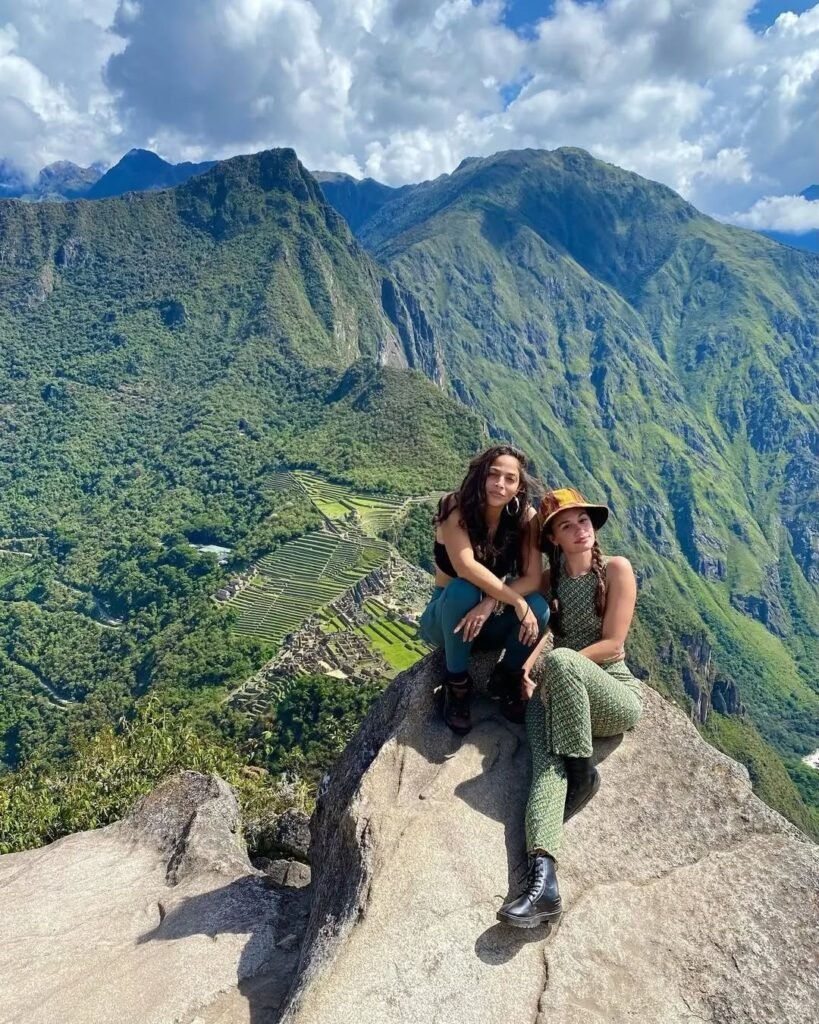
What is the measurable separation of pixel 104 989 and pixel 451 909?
3931 mm

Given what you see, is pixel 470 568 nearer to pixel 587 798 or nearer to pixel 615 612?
pixel 615 612

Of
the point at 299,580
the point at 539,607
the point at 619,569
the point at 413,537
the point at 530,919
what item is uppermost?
the point at 619,569

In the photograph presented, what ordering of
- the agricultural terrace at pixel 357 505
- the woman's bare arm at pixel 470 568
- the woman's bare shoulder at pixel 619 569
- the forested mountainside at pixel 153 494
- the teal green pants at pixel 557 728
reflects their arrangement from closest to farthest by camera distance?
the teal green pants at pixel 557 728 < the woman's bare shoulder at pixel 619 569 < the woman's bare arm at pixel 470 568 < the forested mountainside at pixel 153 494 < the agricultural terrace at pixel 357 505

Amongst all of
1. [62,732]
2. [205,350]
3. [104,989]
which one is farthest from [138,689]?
[205,350]

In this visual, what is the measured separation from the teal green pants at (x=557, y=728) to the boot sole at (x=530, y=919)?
53 centimetres

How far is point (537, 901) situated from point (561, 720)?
5.23 feet

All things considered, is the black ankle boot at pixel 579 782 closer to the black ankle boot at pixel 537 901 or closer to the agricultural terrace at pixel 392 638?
the black ankle boot at pixel 537 901

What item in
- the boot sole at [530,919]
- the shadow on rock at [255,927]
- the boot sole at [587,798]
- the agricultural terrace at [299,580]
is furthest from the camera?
the agricultural terrace at [299,580]

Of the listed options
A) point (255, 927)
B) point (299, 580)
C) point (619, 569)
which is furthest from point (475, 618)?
point (299, 580)

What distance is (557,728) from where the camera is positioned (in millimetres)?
6781

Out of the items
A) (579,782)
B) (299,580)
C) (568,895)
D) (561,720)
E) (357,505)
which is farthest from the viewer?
(357,505)

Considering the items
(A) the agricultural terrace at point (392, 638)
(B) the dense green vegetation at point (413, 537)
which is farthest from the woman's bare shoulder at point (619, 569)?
(B) the dense green vegetation at point (413, 537)

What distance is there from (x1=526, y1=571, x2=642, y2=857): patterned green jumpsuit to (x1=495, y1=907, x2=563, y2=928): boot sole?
19.4 inches

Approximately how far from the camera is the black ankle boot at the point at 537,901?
580cm
